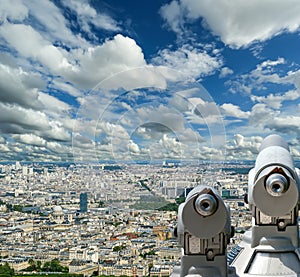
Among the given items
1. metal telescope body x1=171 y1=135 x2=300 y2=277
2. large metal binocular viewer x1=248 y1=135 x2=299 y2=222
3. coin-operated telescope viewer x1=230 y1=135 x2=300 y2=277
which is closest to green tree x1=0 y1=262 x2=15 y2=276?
metal telescope body x1=171 y1=135 x2=300 y2=277

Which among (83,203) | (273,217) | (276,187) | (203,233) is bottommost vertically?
(203,233)

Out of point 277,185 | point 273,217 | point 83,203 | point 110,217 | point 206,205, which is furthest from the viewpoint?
point 83,203

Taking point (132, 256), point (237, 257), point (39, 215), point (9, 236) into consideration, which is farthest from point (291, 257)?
point (39, 215)

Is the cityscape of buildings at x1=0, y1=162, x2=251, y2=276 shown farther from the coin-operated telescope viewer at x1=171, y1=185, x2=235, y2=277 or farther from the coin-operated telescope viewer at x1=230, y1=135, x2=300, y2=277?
the coin-operated telescope viewer at x1=230, y1=135, x2=300, y2=277

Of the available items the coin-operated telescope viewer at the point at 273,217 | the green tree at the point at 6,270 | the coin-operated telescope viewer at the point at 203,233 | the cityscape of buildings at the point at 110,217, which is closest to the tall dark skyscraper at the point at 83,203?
the cityscape of buildings at the point at 110,217

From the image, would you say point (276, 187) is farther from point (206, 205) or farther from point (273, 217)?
point (206, 205)

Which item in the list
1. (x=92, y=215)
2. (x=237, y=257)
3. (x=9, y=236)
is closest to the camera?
(x=237, y=257)

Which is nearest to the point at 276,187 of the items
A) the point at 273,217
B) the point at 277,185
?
the point at 277,185

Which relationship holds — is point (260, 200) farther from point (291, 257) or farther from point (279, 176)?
point (291, 257)
